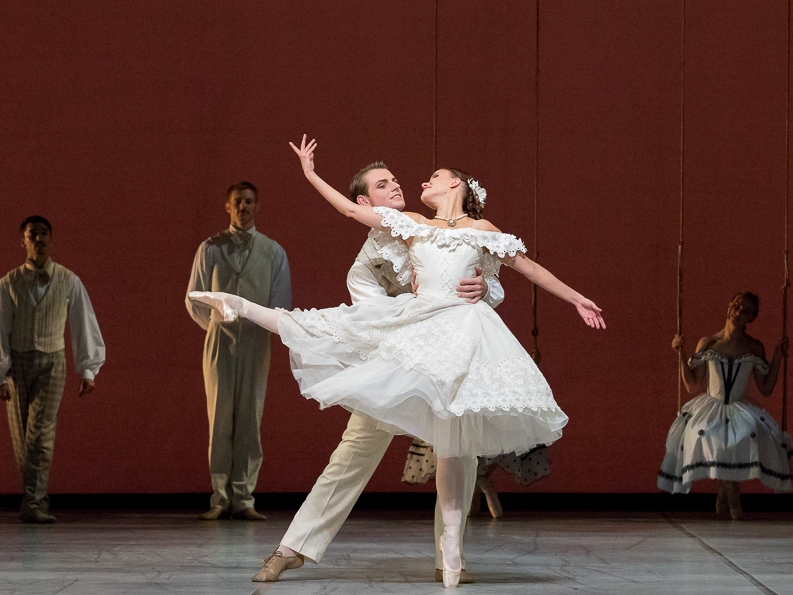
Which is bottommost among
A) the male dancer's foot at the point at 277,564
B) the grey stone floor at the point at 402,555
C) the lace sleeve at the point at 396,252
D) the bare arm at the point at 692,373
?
the grey stone floor at the point at 402,555

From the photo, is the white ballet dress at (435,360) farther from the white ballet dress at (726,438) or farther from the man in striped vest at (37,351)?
the white ballet dress at (726,438)

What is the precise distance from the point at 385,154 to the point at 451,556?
11.4ft

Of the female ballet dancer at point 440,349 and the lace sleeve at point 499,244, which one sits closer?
the female ballet dancer at point 440,349

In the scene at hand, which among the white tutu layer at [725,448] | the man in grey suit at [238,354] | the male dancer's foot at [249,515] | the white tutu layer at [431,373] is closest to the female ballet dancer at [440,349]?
the white tutu layer at [431,373]

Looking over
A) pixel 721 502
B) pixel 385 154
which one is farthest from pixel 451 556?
pixel 385 154

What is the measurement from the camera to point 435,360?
Result: 353 centimetres

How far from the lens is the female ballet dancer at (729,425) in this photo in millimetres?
5980

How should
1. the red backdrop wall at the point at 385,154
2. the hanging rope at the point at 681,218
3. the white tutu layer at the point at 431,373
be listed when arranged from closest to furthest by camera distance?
the white tutu layer at the point at 431,373, the hanging rope at the point at 681,218, the red backdrop wall at the point at 385,154

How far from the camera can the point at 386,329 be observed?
12.1 feet

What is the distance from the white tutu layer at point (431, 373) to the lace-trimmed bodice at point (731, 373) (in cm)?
278

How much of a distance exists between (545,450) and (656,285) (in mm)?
1317

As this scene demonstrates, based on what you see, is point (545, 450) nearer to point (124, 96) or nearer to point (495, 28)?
point (495, 28)

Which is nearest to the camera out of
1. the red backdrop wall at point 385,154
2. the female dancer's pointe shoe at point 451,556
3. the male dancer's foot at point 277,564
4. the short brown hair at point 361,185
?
→ the female dancer's pointe shoe at point 451,556

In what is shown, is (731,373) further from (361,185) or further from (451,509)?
(451,509)
